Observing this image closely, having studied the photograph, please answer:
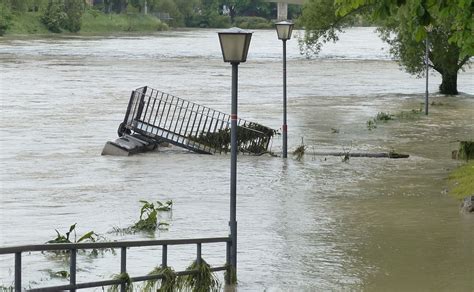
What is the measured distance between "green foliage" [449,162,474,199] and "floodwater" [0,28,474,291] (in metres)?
0.30

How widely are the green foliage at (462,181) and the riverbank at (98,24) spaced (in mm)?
108511

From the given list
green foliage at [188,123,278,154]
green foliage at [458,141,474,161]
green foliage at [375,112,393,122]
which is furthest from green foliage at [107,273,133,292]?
green foliage at [375,112,393,122]

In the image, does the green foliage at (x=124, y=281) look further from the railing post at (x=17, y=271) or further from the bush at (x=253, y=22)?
the bush at (x=253, y=22)

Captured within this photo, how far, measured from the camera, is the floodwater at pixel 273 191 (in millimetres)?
15453

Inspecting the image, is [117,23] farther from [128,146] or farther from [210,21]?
[128,146]

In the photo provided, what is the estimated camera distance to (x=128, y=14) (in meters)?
166

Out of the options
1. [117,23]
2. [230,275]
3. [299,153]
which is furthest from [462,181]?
[117,23]

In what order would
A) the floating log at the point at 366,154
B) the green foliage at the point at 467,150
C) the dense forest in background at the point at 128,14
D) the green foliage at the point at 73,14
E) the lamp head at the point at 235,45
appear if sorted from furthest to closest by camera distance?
the green foliage at the point at 73,14 → the dense forest in background at the point at 128,14 → the floating log at the point at 366,154 → the green foliage at the point at 467,150 → the lamp head at the point at 235,45

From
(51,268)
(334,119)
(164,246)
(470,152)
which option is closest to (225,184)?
(470,152)

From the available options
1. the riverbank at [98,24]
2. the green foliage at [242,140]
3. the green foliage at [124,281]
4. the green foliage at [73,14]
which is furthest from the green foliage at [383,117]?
the green foliage at [73,14]

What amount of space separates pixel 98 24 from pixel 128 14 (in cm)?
1283

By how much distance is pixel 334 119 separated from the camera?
1694 inches

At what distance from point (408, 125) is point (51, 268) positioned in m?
26.5

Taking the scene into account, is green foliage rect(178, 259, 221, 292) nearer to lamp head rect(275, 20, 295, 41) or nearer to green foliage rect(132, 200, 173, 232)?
green foliage rect(132, 200, 173, 232)
